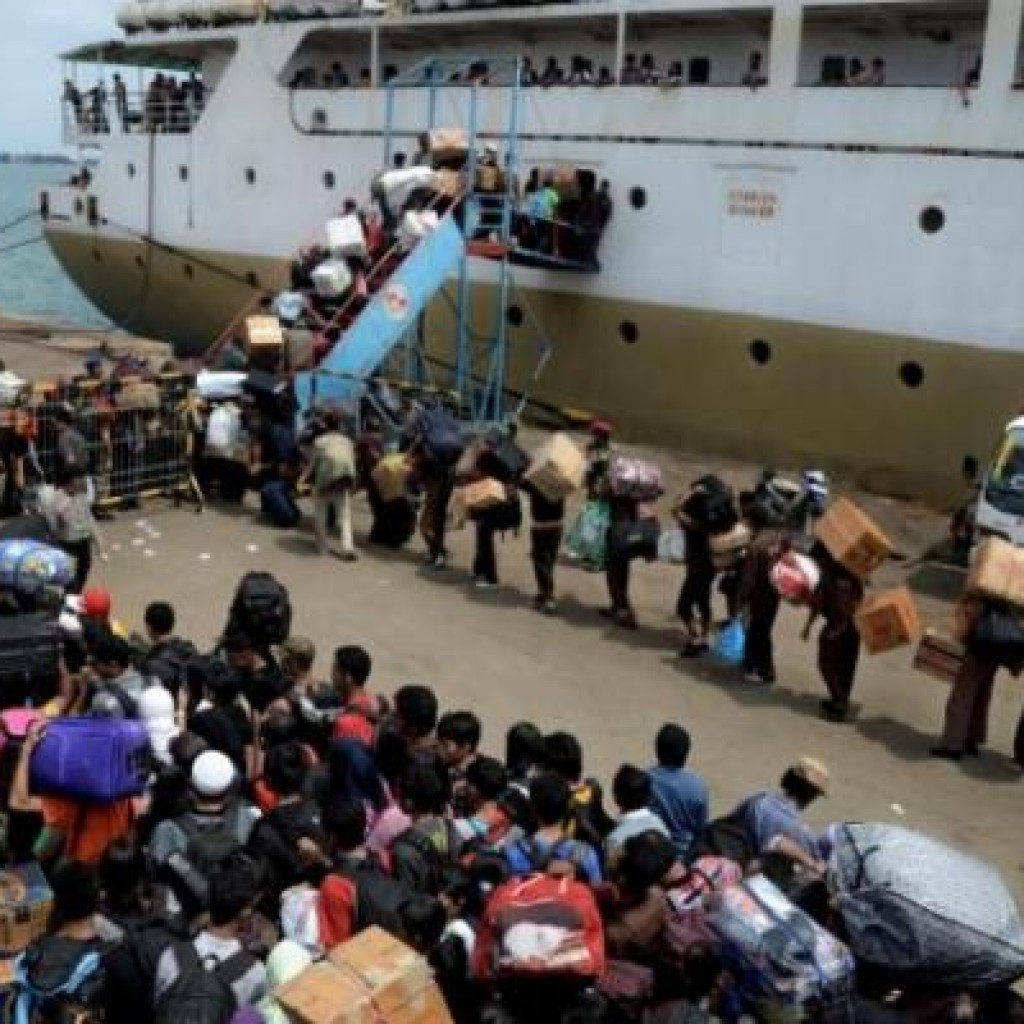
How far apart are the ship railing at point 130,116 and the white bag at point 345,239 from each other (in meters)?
9.56

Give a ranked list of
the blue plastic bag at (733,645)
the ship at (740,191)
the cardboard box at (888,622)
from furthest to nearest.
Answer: the ship at (740,191) < the blue plastic bag at (733,645) < the cardboard box at (888,622)

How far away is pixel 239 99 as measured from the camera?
76.5ft

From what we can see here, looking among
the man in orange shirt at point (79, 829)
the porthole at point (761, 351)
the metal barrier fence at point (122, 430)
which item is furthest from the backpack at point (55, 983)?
the porthole at point (761, 351)

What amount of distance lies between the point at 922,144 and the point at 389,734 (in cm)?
1137

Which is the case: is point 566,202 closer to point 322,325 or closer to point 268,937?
point 322,325

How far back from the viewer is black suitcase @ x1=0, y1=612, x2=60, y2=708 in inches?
252

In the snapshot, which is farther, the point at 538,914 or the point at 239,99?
the point at 239,99

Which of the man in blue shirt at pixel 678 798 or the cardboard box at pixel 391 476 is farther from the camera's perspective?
the cardboard box at pixel 391 476

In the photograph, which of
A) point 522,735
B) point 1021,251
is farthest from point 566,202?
point 522,735

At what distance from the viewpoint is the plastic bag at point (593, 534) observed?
1106cm

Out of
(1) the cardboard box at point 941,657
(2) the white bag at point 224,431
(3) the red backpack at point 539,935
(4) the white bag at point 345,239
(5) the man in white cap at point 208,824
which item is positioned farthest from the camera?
(4) the white bag at point 345,239

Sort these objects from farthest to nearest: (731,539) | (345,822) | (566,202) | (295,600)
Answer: (566,202)
(295,600)
(731,539)
(345,822)

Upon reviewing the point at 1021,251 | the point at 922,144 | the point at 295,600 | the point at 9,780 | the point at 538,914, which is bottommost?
the point at 295,600

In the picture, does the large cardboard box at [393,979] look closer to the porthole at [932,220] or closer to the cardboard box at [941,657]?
the cardboard box at [941,657]
